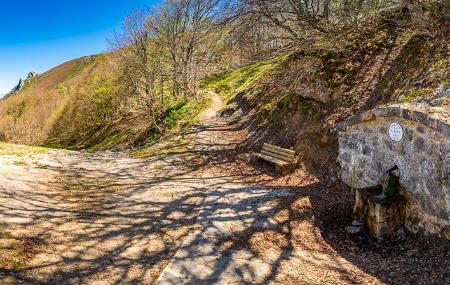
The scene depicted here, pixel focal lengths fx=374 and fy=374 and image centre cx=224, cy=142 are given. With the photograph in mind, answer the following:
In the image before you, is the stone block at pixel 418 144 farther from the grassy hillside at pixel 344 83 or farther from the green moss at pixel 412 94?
the grassy hillside at pixel 344 83

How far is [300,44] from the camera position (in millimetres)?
12969

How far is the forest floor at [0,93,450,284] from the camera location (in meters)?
5.89

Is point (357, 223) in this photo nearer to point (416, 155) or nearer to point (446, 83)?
point (416, 155)

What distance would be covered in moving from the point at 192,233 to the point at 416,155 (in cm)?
444

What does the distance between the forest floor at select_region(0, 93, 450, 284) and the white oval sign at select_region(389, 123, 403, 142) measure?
6.06ft

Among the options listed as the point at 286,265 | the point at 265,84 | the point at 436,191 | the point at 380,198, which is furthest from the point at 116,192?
the point at 265,84

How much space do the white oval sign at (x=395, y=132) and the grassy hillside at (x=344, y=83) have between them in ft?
4.40

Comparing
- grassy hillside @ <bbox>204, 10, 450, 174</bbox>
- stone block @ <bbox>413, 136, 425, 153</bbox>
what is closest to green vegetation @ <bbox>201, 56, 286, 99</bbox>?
grassy hillside @ <bbox>204, 10, 450, 174</bbox>

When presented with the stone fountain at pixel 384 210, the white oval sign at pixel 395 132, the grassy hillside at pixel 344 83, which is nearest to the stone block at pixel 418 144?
the white oval sign at pixel 395 132

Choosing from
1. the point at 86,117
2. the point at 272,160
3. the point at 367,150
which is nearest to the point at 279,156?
the point at 272,160

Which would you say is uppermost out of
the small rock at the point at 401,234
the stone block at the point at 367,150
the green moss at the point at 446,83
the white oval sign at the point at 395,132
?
the green moss at the point at 446,83

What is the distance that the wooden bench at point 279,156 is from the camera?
35.6ft

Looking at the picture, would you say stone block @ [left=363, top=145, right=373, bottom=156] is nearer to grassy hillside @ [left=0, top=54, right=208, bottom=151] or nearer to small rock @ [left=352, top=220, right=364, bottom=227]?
small rock @ [left=352, top=220, right=364, bottom=227]

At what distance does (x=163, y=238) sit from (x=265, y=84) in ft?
42.0
